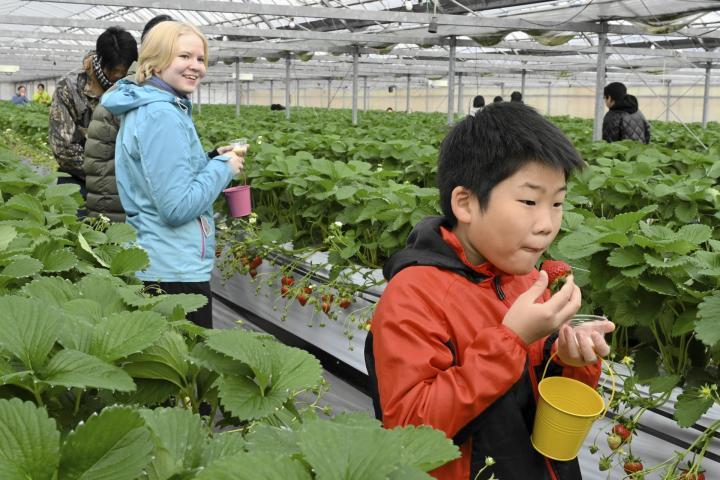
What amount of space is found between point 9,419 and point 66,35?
18.2 meters

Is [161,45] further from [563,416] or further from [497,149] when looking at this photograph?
[563,416]

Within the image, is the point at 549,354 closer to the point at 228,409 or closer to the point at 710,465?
the point at 228,409

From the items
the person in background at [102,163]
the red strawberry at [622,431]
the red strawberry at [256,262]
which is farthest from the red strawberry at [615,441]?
the red strawberry at [256,262]

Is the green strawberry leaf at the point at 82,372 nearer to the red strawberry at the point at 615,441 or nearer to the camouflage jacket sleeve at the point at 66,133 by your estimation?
the red strawberry at the point at 615,441

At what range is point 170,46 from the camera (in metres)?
2.96

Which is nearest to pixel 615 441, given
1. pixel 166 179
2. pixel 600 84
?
pixel 166 179

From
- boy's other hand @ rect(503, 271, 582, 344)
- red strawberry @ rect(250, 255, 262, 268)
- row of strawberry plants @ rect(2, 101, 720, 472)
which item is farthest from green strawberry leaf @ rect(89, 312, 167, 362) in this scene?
red strawberry @ rect(250, 255, 262, 268)

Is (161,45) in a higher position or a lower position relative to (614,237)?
higher

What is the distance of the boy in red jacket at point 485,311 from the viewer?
4.70ft

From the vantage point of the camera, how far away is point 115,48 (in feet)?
13.6

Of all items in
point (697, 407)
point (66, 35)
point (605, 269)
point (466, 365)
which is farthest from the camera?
point (66, 35)

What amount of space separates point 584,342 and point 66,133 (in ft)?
13.8

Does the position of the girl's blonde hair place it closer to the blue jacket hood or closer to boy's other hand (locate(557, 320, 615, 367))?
the blue jacket hood

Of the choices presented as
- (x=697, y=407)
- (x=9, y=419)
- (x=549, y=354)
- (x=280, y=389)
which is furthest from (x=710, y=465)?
(x=9, y=419)
